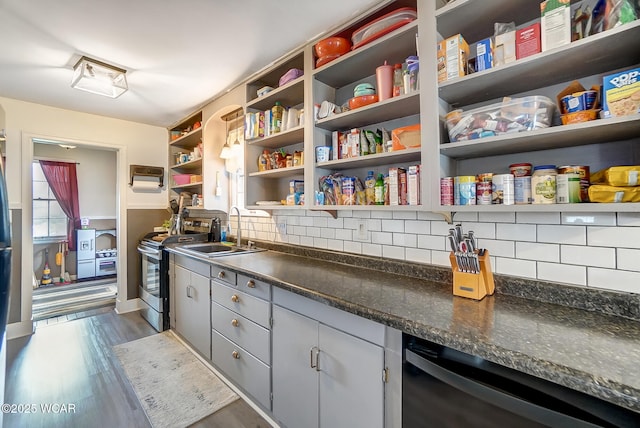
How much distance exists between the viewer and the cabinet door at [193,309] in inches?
86.1

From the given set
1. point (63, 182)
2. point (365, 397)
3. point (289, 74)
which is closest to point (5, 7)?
point (289, 74)

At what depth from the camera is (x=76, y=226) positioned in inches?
193

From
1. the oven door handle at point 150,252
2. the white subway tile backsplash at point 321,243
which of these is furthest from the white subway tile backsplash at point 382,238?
the oven door handle at point 150,252

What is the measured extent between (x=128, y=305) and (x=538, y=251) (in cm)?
408

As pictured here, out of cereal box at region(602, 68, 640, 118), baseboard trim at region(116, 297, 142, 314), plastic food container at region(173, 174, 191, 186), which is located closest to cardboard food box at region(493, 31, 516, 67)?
cereal box at region(602, 68, 640, 118)

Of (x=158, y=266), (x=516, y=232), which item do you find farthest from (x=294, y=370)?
(x=158, y=266)

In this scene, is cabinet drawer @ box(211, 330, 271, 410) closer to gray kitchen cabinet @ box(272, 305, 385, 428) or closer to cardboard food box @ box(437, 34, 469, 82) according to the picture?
gray kitchen cabinet @ box(272, 305, 385, 428)

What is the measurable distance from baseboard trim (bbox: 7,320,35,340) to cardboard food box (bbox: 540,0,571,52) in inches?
176

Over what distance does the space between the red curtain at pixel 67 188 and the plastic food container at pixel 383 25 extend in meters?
5.56

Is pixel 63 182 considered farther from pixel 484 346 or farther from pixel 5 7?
pixel 484 346

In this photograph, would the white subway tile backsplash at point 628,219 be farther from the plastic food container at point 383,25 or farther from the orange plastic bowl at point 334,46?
the orange plastic bowl at point 334,46

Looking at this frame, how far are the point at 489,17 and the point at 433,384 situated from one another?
4.86ft

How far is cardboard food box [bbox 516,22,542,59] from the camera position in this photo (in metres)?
1.02

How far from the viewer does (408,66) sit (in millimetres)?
Result: 1373
